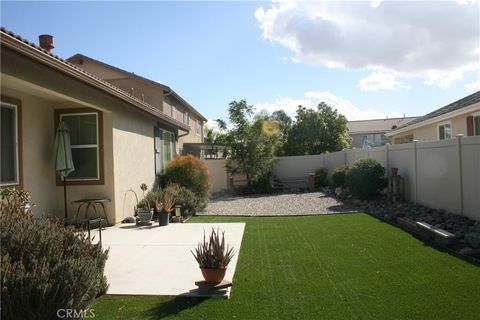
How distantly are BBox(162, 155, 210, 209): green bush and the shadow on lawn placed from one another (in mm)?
8330

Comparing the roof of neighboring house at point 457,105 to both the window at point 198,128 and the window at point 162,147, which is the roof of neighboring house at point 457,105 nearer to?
the window at point 162,147

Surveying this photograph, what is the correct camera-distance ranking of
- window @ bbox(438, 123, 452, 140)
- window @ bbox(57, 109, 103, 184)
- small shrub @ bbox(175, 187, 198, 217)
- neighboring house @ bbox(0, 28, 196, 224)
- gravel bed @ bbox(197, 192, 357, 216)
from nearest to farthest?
1. neighboring house @ bbox(0, 28, 196, 224)
2. window @ bbox(57, 109, 103, 184)
3. small shrub @ bbox(175, 187, 198, 217)
4. gravel bed @ bbox(197, 192, 357, 216)
5. window @ bbox(438, 123, 452, 140)

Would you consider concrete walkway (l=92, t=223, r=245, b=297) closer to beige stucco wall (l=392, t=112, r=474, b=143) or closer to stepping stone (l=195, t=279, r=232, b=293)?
stepping stone (l=195, t=279, r=232, b=293)

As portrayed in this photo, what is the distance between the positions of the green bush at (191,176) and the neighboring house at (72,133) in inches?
38.4

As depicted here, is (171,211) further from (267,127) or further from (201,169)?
(267,127)

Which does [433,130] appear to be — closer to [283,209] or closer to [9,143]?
[283,209]

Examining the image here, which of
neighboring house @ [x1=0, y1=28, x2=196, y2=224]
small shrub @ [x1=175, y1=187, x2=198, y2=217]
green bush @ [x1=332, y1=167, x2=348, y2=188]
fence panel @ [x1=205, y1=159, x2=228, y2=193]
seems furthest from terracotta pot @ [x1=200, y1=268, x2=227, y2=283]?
fence panel @ [x1=205, y1=159, x2=228, y2=193]

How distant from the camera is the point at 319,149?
30172 mm

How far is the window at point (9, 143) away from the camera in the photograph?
7.55 meters

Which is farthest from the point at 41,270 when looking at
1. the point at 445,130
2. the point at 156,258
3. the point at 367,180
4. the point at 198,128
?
the point at 198,128

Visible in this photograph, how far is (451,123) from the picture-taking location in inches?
599

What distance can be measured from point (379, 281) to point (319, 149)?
25.5 m

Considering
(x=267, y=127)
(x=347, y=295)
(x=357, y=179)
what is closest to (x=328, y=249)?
(x=347, y=295)

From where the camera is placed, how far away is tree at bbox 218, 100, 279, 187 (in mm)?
20688
